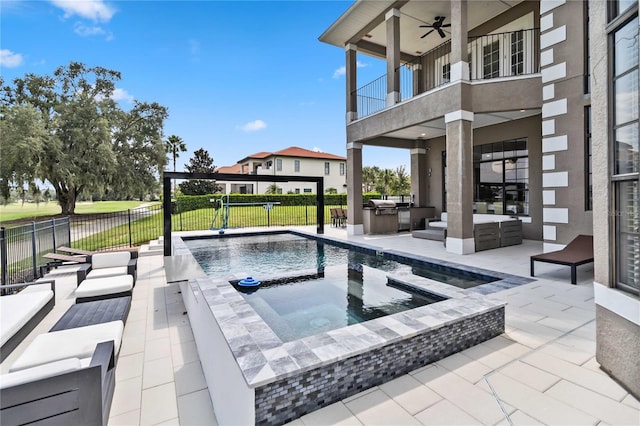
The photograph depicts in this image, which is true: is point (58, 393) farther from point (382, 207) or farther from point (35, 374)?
point (382, 207)

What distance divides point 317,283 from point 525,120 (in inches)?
343

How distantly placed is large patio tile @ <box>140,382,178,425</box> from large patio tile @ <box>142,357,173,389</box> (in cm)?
9

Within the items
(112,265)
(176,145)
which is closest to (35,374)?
(112,265)

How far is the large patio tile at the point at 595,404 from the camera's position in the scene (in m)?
2.02

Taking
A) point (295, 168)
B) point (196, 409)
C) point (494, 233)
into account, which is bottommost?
point (196, 409)

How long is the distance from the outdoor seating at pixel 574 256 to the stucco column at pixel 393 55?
6348mm

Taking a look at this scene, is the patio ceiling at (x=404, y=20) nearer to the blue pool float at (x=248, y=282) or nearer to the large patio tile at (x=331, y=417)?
the blue pool float at (x=248, y=282)

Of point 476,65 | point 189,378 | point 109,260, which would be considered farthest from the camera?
point 476,65

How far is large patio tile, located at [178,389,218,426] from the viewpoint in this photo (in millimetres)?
2376

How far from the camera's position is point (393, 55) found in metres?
9.63

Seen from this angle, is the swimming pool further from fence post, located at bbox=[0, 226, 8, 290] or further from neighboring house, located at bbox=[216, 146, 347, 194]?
neighboring house, located at bbox=[216, 146, 347, 194]

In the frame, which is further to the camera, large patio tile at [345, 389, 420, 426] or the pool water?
the pool water

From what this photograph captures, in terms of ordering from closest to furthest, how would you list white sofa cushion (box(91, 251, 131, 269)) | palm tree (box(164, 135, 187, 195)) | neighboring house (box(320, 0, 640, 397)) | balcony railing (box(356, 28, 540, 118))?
neighboring house (box(320, 0, 640, 397)) < white sofa cushion (box(91, 251, 131, 269)) < balcony railing (box(356, 28, 540, 118)) < palm tree (box(164, 135, 187, 195))

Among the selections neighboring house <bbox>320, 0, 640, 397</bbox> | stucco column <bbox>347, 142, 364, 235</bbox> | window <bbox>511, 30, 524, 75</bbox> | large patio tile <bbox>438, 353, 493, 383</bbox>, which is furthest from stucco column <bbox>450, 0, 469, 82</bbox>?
large patio tile <bbox>438, 353, 493, 383</bbox>
